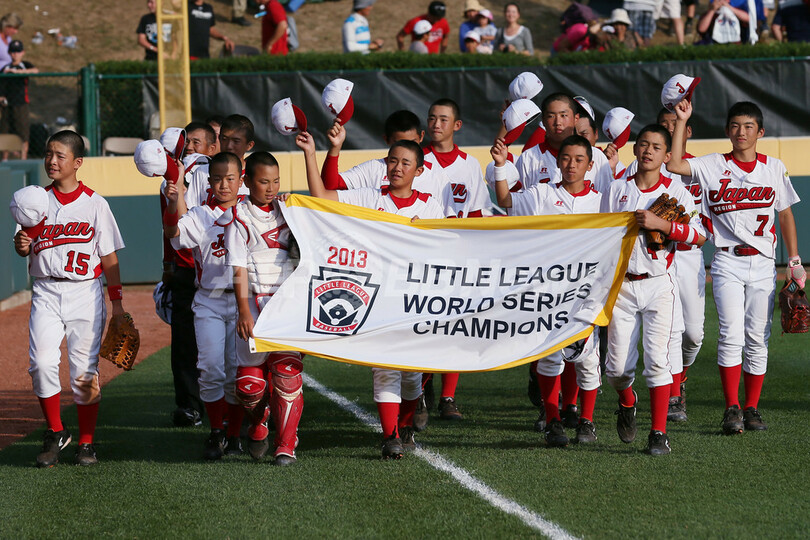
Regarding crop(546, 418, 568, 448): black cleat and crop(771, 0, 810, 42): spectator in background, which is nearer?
crop(546, 418, 568, 448): black cleat

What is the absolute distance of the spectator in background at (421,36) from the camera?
18281mm

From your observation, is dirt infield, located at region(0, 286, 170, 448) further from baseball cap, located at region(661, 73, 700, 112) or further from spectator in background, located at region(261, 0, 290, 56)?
baseball cap, located at region(661, 73, 700, 112)

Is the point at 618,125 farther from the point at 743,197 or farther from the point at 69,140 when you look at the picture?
the point at 69,140

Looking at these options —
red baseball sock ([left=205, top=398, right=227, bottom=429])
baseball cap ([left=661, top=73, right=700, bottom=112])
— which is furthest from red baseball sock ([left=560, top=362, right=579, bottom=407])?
red baseball sock ([left=205, top=398, right=227, bottom=429])

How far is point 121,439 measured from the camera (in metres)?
7.53

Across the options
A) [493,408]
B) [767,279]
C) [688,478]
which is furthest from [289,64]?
[688,478]

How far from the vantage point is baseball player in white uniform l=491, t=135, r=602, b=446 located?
6.92 meters

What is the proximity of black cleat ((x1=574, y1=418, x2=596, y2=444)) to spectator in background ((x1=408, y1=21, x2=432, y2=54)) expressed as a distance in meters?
12.2

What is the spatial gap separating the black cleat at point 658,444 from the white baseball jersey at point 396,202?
1.98 m

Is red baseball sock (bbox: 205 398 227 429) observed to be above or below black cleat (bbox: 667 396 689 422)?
above

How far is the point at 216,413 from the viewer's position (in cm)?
698

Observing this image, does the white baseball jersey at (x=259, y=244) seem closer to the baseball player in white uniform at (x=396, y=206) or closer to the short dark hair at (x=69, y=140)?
the baseball player in white uniform at (x=396, y=206)

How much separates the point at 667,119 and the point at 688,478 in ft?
12.1

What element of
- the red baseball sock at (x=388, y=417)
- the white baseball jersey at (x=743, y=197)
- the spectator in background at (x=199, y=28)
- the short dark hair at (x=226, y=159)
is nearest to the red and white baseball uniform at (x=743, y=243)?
the white baseball jersey at (x=743, y=197)
